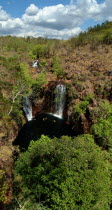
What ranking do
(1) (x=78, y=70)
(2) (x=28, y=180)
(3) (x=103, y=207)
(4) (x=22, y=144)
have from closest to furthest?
(3) (x=103, y=207) → (2) (x=28, y=180) → (4) (x=22, y=144) → (1) (x=78, y=70)

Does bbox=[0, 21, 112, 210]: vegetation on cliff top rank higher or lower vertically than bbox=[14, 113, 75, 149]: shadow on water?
higher

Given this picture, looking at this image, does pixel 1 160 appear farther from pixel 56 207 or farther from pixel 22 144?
pixel 22 144

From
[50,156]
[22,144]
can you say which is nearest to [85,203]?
[50,156]

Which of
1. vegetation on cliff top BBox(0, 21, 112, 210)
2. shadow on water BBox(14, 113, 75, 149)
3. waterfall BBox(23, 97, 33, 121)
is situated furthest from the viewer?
waterfall BBox(23, 97, 33, 121)

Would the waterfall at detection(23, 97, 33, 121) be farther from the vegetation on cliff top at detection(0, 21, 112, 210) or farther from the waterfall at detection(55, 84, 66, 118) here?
the waterfall at detection(55, 84, 66, 118)

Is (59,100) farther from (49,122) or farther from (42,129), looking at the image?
(42,129)

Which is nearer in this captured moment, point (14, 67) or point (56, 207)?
point (56, 207)

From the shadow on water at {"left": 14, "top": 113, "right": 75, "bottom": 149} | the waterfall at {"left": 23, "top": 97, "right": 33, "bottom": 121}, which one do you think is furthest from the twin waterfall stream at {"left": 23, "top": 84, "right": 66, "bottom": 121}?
the shadow on water at {"left": 14, "top": 113, "right": 75, "bottom": 149}

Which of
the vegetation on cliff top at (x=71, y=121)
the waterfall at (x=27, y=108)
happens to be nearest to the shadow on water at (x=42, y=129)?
the vegetation on cliff top at (x=71, y=121)

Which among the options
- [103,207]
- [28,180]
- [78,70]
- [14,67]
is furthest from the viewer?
[78,70]
